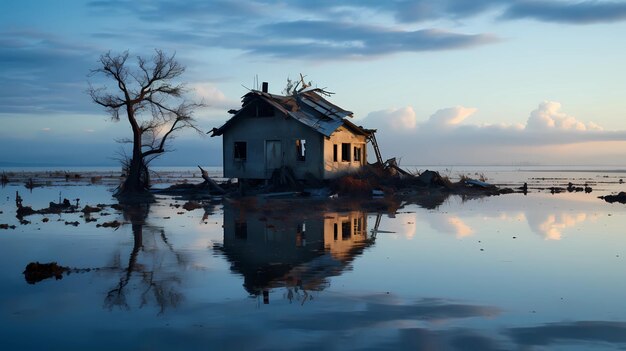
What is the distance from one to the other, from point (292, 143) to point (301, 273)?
2308 cm

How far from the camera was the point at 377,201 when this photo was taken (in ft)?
94.2

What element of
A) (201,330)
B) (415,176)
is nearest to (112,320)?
(201,330)

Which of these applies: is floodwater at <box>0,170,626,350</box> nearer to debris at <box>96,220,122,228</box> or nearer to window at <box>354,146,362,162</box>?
debris at <box>96,220,122,228</box>

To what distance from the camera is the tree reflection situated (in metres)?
8.33

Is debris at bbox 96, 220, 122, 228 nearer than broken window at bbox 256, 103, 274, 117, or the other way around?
debris at bbox 96, 220, 122, 228

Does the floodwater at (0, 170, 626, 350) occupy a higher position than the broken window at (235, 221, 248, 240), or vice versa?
the broken window at (235, 221, 248, 240)

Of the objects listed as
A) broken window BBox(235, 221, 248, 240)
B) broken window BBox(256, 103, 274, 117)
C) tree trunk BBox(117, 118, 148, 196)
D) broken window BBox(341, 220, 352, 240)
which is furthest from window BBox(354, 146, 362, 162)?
broken window BBox(235, 221, 248, 240)

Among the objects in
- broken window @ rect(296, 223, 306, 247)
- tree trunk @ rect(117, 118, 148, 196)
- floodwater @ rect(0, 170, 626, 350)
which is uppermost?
tree trunk @ rect(117, 118, 148, 196)

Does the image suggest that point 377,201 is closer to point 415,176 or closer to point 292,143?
point 292,143

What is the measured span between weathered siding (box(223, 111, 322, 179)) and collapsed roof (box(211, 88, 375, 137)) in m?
0.53

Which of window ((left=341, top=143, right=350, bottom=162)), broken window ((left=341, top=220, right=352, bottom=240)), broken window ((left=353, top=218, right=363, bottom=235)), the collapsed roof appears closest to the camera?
broken window ((left=341, top=220, right=352, bottom=240))

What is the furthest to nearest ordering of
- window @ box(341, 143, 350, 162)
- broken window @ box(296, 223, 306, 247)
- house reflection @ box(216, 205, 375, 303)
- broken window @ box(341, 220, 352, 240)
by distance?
window @ box(341, 143, 350, 162), broken window @ box(341, 220, 352, 240), broken window @ box(296, 223, 306, 247), house reflection @ box(216, 205, 375, 303)

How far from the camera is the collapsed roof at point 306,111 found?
32562 mm

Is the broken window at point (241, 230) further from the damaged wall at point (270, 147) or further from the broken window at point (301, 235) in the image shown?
the damaged wall at point (270, 147)
